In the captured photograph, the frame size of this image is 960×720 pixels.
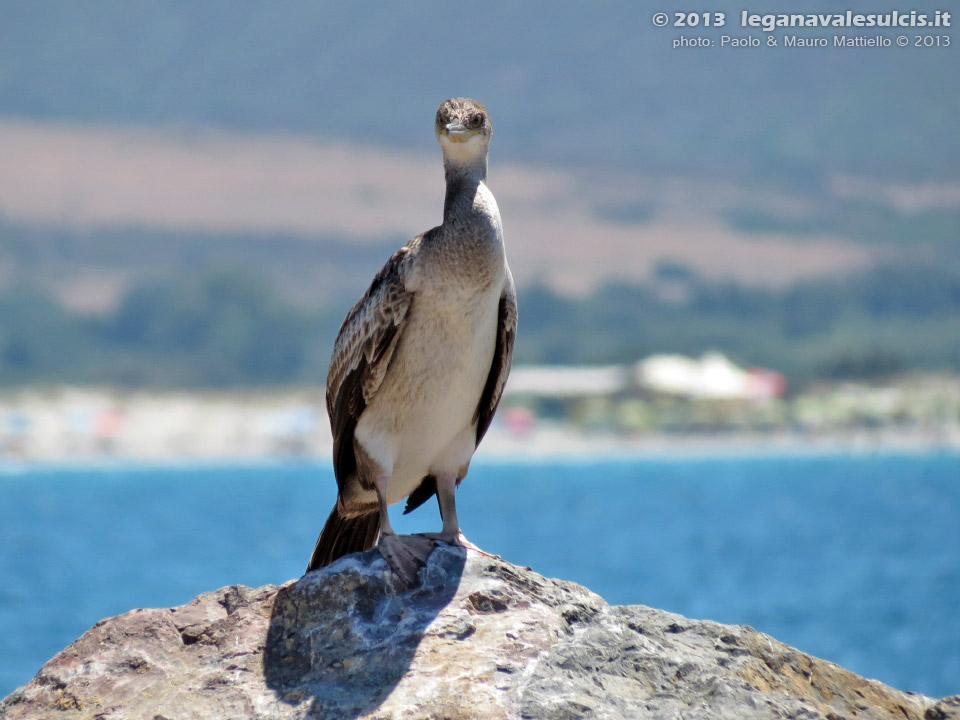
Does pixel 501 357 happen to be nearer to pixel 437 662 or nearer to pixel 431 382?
pixel 431 382

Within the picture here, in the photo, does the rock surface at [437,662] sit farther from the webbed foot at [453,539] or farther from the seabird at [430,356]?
the seabird at [430,356]

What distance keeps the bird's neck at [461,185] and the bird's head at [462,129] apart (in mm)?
28

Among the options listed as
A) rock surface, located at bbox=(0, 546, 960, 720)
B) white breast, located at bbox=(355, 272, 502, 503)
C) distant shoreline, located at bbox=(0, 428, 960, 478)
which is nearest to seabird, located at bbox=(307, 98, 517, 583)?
white breast, located at bbox=(355, 272, 502, 503)

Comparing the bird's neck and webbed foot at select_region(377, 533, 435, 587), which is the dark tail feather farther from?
the bird's neck

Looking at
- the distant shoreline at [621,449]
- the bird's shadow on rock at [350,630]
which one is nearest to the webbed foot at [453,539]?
the bird's shadow on rock at [350,630]

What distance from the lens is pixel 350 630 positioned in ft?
20.0

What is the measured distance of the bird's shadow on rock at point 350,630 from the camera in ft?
19.0

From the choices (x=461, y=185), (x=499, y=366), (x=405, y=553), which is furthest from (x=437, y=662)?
(x=461, y=185)

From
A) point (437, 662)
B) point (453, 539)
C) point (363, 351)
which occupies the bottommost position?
point (437, 662)

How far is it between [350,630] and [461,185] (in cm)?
248

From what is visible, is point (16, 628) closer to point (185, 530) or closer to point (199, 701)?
point (199, 701)

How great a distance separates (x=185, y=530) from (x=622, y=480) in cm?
5816

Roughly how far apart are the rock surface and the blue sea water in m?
13.2

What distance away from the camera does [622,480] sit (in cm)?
10775
